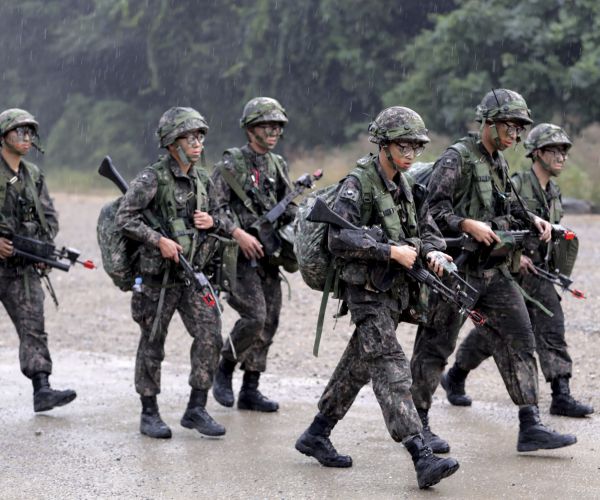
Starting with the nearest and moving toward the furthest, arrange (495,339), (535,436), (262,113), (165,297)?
(535,436)
(495,339)
(165,297)
(262,113)

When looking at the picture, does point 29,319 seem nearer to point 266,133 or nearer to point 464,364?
point 266,133

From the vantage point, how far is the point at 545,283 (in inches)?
308

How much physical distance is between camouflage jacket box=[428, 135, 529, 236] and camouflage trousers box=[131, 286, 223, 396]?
1.55 metres

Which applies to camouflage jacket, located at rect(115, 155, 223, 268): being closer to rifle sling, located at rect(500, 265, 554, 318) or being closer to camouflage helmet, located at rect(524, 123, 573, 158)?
rifle sling, located at rect(500, 265, 554, 318)

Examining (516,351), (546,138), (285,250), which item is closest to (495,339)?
(516,351)

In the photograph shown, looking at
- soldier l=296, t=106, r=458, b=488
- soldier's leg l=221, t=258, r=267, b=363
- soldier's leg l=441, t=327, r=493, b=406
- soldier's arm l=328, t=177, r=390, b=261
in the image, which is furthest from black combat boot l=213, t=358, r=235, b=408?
soldier's arm l=328, t=177, r=390, b=261

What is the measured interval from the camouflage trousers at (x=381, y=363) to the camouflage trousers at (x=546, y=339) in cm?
173

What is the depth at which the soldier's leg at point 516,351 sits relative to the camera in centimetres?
650

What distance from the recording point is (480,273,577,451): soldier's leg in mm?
6500

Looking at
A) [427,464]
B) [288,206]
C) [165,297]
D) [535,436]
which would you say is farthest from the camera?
[288,206]

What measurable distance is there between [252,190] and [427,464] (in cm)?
285

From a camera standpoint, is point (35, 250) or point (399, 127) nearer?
point (399, 127)

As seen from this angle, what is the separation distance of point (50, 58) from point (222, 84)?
967 centimetres

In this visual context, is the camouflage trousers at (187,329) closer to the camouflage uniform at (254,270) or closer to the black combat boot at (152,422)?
the black combat boot at (152,422)
